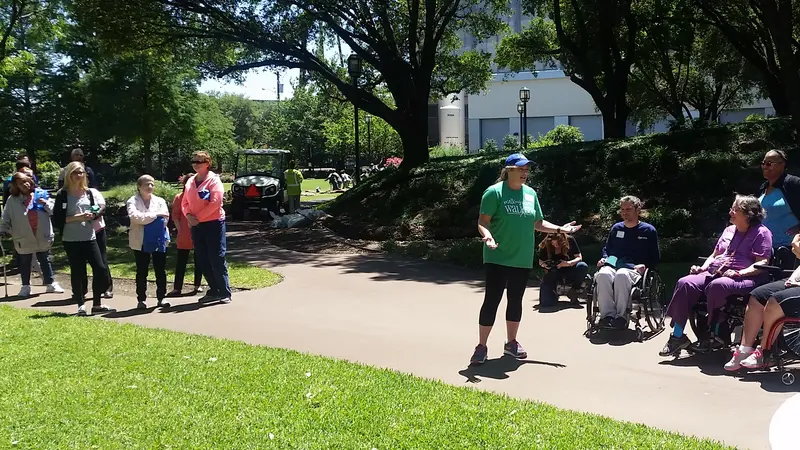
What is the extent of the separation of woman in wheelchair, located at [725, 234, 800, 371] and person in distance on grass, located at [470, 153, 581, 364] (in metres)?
1.81

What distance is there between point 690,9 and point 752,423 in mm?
18911

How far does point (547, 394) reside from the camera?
17.0 ft

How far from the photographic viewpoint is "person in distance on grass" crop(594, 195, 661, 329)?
267 inches

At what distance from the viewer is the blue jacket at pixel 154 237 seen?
8.55 meters

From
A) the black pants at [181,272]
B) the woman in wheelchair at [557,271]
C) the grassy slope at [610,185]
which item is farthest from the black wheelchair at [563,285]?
the black pants at [181,272]

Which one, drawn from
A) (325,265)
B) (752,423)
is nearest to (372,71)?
(325,265)

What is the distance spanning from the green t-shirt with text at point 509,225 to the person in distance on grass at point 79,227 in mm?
4927

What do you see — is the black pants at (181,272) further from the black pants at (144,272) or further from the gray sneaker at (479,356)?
the gray sneaker at (479,356)

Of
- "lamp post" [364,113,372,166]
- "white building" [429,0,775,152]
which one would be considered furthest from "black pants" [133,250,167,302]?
"white building" [429,0,775,152]

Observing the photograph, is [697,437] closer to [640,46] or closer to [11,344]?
[11,344]

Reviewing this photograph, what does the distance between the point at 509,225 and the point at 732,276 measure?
2023 millimetres

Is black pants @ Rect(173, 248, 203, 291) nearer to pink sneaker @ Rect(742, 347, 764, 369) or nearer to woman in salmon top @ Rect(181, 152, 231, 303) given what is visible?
woman in salmon top @ Rect(181, 152, 231, 303)

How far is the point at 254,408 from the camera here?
471cm

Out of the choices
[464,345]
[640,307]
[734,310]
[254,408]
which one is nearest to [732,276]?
[734,310]
